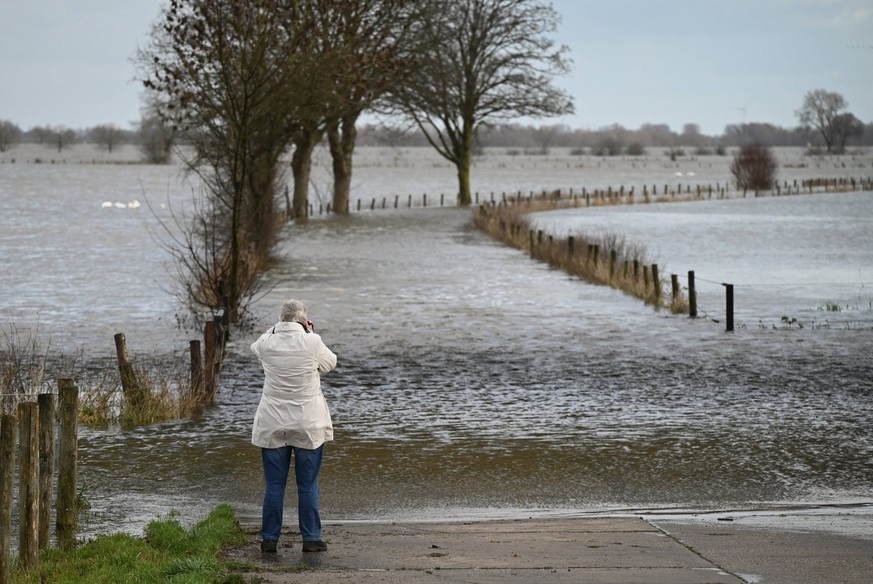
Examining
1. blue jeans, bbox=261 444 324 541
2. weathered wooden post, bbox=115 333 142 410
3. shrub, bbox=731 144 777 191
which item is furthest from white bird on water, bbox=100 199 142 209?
blue jeans, bbox=261 444 324 541

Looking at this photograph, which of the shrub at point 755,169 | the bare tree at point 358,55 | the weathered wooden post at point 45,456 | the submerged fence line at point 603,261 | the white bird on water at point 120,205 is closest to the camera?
A: the weathered wooden post at point 45,456

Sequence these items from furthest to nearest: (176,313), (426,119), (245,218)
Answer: (426,119) < (245,218) < (176,313)

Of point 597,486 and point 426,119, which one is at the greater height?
point 426,119

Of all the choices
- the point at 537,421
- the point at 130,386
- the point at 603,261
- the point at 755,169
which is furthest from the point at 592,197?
the point at 130,386

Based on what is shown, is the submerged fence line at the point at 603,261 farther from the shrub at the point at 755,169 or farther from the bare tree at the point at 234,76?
the shrub at the point at 755,169

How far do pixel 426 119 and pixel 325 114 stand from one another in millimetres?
22049

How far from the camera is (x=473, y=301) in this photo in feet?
92.2

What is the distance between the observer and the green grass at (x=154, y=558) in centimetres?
702

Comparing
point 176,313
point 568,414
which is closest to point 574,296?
point 176,313

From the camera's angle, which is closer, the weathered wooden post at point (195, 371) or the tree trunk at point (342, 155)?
the weathered wooden post at point (195, 371)

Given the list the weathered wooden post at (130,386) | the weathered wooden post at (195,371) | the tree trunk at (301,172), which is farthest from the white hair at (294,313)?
the tree trunk at (301,172)

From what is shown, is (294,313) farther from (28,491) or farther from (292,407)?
(28,491)

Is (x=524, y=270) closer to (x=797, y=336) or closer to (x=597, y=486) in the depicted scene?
(x=797, y=336)

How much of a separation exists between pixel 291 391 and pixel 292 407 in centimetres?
11
